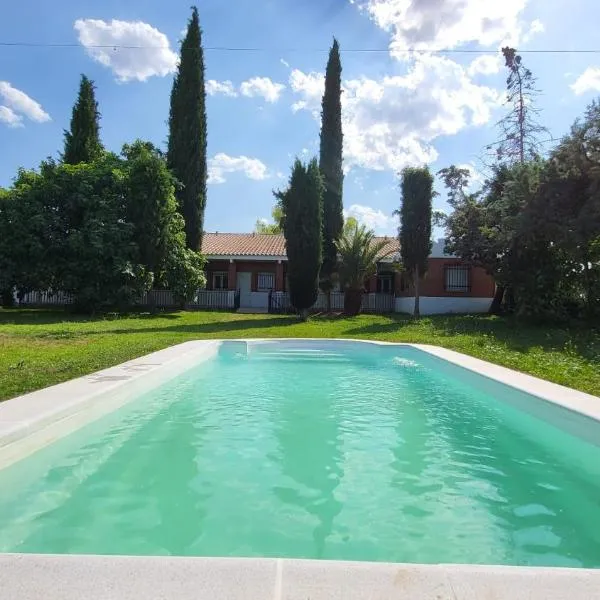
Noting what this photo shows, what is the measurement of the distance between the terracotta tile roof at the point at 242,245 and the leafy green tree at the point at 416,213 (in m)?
8.74

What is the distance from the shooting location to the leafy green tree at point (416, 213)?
2003 cm

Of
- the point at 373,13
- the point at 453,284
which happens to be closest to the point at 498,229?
the point at 453,284

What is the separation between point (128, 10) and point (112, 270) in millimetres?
9761

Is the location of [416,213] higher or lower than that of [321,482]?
higher

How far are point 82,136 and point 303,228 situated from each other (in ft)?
49.3

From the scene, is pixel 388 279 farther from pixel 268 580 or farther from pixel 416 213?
pixel 268 580

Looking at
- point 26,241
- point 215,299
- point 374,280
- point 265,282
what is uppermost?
point 26,241

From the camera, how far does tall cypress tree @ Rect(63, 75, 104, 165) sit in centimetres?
2734

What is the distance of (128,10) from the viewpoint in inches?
522

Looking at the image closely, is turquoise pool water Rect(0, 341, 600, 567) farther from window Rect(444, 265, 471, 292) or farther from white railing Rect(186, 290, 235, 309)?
white railing Rect(186, 290, 235, 309)

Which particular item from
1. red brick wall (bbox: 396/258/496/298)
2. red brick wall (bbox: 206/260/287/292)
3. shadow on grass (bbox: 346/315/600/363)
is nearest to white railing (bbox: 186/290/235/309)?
red brick wall (bbox: 206/260/287/292)

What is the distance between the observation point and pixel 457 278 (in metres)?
24.5

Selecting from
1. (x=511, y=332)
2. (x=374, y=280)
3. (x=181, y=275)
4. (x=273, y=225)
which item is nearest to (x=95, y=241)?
(x=181, y=275)

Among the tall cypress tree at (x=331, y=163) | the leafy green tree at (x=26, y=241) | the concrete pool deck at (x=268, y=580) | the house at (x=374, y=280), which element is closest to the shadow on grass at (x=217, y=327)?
the tall cypress tree at (x=331, y=163)
